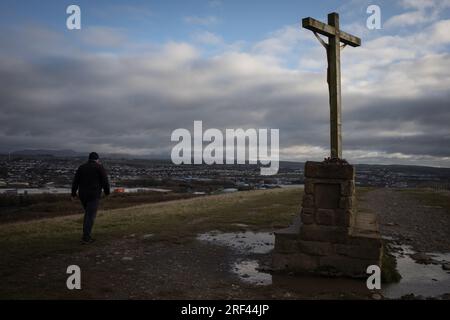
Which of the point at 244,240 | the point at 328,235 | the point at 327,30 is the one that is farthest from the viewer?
the point at 244,240

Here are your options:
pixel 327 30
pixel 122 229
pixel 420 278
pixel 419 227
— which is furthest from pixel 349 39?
pixel 122 229

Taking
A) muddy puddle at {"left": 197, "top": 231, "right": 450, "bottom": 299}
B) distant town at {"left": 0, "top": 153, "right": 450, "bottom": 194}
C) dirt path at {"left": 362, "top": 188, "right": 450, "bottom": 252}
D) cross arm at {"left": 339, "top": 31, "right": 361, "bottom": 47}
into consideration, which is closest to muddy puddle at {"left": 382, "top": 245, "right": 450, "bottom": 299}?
muddy puddle at {"left": 197, "top": 231, "right": 450, "bottom": 299}

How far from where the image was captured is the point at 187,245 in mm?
10484

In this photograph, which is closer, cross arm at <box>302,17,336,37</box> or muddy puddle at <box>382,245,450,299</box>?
muddy puddle at <box>382,245,450,299</box>

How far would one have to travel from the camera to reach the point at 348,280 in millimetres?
7688

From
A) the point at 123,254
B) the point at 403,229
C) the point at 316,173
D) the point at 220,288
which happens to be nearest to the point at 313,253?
the point at 316,173

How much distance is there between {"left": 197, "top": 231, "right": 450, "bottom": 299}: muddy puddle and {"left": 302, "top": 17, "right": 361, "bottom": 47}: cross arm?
5.16 m

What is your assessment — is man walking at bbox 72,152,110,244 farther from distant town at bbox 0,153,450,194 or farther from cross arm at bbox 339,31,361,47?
distant town at bbox 0,153,450,194

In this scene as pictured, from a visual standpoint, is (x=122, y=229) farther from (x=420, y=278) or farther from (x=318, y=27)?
(x=420, y=278)

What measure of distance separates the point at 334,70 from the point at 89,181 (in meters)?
6.30

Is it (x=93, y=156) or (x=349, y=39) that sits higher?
(x=349, y=39)

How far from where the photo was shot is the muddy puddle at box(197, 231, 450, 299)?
22.7ft

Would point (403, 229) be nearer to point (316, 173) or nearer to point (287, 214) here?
point (287, 214)
